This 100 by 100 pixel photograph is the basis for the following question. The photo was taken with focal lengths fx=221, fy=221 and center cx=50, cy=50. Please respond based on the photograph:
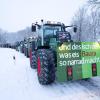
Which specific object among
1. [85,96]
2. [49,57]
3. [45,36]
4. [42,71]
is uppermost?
[45,36]

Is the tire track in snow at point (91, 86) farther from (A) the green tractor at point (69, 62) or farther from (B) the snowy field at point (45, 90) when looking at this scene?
(A) the green tractor at point (69, 62)

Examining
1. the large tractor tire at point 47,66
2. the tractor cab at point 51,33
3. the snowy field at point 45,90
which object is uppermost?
the tractor cab at point 51,33

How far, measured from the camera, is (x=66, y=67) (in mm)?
7809

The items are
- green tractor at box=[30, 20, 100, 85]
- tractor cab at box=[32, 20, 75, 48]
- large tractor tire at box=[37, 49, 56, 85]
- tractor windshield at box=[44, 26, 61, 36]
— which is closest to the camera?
green tractor at box=[30, 20, 100, 85]

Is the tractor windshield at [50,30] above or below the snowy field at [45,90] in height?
above

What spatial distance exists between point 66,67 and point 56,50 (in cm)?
70

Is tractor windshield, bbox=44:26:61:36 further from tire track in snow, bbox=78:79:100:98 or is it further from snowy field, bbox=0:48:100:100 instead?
tire track in snow, bbox=78:79:100:98

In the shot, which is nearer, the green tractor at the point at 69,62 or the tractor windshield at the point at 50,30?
the green tractor at the point at 69,62

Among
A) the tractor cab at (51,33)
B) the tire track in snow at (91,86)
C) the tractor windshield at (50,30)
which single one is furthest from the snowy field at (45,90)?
the tractor windshield at (50,30)

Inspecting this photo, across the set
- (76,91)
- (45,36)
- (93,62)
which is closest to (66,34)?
(45,36)

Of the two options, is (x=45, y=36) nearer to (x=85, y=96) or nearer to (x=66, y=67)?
(x=66, y=67)

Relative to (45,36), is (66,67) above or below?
below

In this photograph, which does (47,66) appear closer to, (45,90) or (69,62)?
(69,62)

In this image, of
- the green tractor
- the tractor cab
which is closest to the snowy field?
the green tractor
